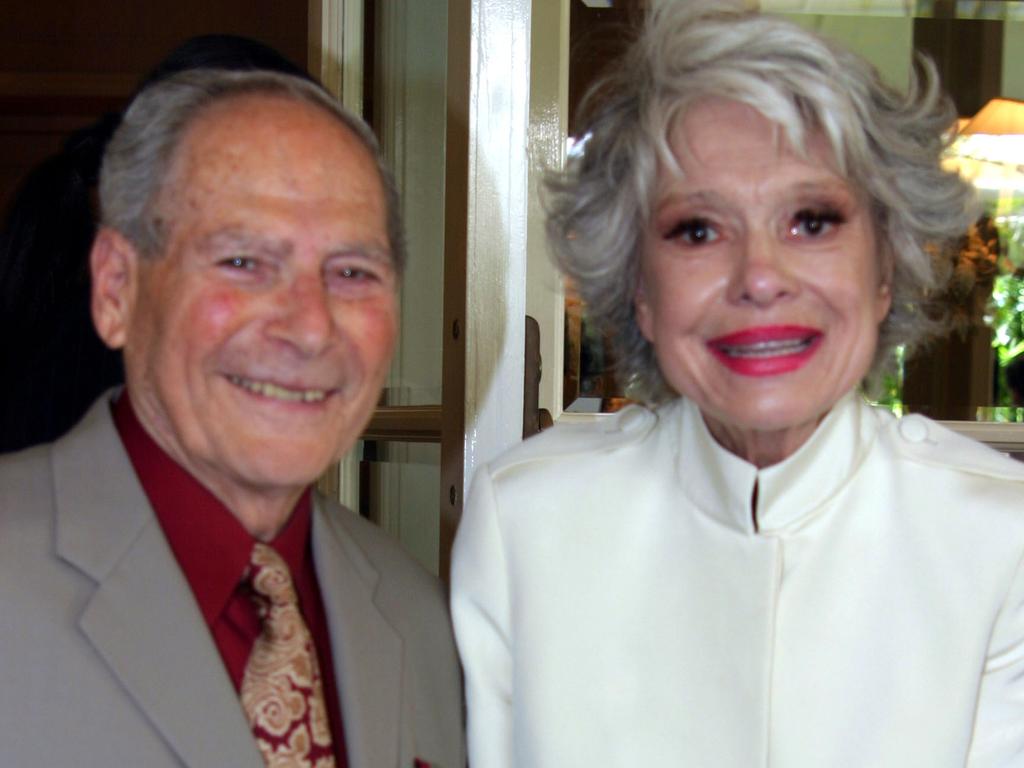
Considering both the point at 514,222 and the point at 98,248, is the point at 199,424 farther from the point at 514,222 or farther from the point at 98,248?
the point at 514,222

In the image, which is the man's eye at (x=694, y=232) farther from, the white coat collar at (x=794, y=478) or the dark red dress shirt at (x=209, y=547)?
the dark red dress shirt at (x=209, y=547)

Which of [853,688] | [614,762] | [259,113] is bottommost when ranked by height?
[614,762]

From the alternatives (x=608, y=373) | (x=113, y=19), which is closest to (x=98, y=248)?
(x=608, y=373)

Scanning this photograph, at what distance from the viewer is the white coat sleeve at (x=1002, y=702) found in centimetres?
153

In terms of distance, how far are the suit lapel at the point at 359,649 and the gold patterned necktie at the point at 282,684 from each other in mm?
45

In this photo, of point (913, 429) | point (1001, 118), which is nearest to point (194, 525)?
point (913, 429)

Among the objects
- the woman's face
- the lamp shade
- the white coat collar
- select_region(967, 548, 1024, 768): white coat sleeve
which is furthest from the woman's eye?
the lamp shade

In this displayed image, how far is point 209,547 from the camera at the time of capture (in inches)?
53.9

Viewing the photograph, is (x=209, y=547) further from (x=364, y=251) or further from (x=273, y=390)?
(x=364, y=251)

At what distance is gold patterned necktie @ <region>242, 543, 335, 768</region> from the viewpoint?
1.31 m

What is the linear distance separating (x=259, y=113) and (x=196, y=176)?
0.10 m

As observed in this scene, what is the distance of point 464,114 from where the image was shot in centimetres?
257

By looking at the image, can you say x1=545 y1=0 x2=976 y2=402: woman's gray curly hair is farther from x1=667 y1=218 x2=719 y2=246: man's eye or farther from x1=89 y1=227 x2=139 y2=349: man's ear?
→ x1=89 y1=227 x2=139 y2=349: man's ear

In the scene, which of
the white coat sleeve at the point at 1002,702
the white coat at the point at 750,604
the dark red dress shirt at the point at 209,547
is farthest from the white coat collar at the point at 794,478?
the dark red dress shirt at the point at 209,547
